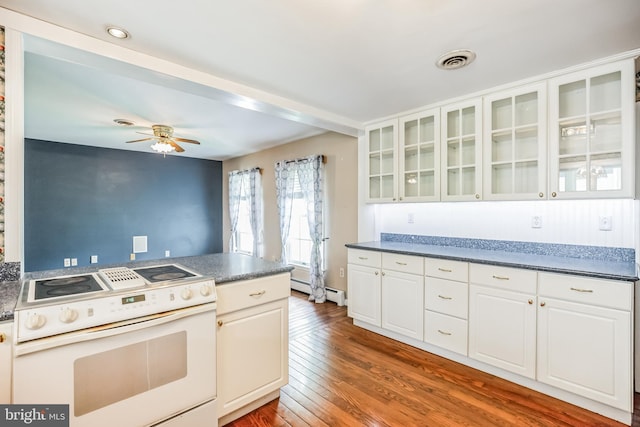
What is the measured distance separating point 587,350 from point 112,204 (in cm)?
656

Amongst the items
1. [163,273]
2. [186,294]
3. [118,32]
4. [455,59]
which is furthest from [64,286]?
[455,59]

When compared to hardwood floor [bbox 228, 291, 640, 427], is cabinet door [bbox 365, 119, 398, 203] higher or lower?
higher

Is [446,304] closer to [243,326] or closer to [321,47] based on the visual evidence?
[243,326]

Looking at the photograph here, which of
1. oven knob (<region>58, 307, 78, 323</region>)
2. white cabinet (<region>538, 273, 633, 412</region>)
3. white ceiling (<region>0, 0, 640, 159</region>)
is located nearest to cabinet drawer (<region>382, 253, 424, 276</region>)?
white cabinet (<region>538, 273, 633, 412</region>)

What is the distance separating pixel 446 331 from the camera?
2.61m

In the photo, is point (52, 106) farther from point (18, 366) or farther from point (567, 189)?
point (567, 189)

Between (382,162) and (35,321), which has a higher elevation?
(382,162)

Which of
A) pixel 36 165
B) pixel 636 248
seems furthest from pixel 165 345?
pixel 36 165

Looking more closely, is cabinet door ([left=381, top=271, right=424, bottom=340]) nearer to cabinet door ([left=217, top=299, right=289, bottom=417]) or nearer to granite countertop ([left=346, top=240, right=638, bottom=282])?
granite countertop ([left=346, top=240, right=638, bottom=282])

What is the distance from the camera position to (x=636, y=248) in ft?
7.08

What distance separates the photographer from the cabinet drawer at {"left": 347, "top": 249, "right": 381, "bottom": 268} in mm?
3135

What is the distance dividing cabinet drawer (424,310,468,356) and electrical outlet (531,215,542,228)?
1.05 m

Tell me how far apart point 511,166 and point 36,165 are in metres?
6.57

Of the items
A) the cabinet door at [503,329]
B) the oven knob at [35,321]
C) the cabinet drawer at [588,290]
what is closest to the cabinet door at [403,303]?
the cabinet door at [503,329]
